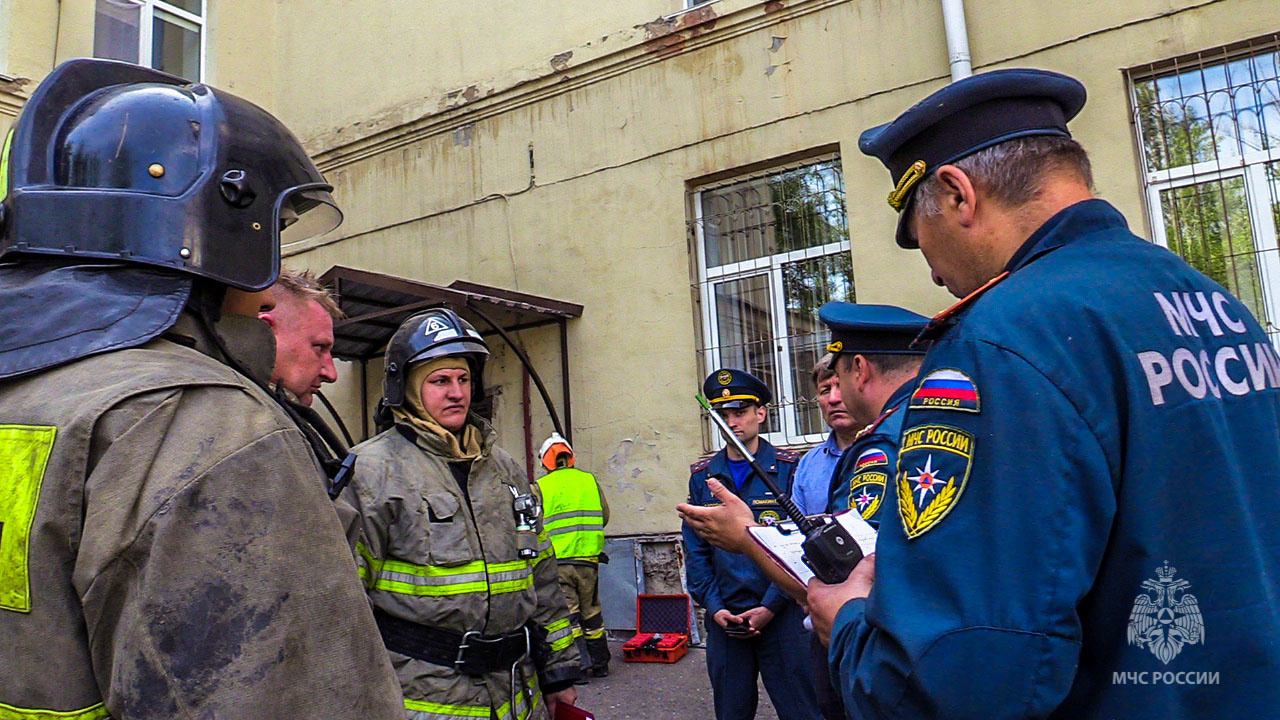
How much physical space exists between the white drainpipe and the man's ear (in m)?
5.00

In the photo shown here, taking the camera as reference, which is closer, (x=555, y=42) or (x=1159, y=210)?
(x=1159, y=210)

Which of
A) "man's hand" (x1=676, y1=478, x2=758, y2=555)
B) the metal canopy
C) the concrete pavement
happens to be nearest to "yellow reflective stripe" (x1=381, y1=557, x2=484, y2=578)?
"man's hand" (x1=676, y1=478, x2=758, y2=555)

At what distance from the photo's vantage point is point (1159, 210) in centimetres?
551

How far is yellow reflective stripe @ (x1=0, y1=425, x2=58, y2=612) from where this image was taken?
112 cm

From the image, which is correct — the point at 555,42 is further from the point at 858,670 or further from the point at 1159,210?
the point at 858,670

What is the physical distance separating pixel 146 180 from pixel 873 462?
1878 millimetres

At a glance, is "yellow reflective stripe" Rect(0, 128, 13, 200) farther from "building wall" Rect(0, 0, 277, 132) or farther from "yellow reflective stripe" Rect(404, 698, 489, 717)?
"building wall" Rect(0, 0, 277, 132)

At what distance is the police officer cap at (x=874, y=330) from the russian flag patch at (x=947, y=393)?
1.61 meters

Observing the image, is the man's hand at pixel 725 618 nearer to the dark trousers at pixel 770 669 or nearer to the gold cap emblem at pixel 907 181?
the dark trousers at pixel 770 669

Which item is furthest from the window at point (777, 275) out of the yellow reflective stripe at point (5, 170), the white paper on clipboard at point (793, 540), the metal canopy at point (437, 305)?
the yellow reflective stripe at point (5, 170)

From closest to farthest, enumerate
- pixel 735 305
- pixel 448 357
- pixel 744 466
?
pixel 448 357
pixel 744 466
pixel 735 305

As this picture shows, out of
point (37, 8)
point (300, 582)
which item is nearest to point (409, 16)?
point (37, 8)

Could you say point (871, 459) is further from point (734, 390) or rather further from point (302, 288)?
point (734, 390)

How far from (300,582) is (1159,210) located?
5907 mm
